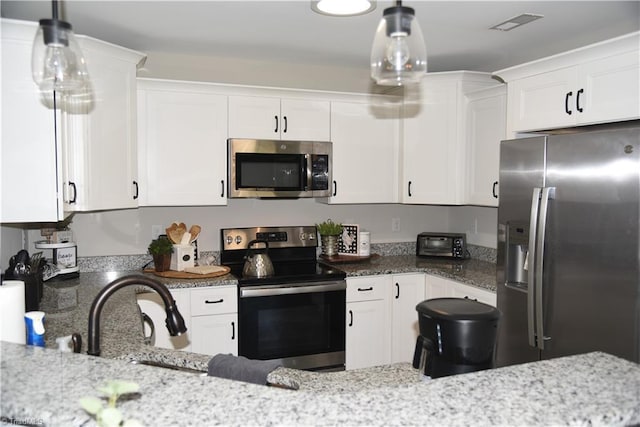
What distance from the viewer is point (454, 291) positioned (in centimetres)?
341

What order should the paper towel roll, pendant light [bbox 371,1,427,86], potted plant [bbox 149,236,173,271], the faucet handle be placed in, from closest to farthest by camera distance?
pendant light [bbox 371,1,427,86]
the paper towel roll
the faucet handle
potted plant [bbox 149,236,173,271]

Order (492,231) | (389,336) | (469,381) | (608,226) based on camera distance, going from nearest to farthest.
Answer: (469,381), (608,226), (389,336), (492,231)

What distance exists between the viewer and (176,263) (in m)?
3.43

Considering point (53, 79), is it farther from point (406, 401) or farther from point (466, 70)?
point (466, 70)

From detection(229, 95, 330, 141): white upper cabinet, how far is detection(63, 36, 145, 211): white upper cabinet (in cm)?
71

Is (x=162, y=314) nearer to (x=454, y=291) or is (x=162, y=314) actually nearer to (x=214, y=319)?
(x=214, y=319)

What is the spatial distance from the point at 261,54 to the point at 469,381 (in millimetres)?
2809

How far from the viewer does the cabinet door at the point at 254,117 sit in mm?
3504

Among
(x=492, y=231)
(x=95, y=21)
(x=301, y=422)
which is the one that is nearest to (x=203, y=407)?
(x=301, y=422)

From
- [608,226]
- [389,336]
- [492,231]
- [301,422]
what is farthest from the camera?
[492,231]

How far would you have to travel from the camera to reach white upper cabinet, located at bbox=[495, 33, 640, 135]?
2.39m

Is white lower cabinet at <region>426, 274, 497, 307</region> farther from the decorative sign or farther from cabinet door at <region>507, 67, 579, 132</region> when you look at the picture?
cabinet door at <region>507, 67, 579, 132</region>

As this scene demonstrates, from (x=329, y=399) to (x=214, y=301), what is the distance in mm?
2266

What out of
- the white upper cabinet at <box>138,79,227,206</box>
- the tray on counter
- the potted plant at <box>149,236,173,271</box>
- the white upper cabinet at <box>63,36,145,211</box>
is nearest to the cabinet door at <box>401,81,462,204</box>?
the tray on counter
